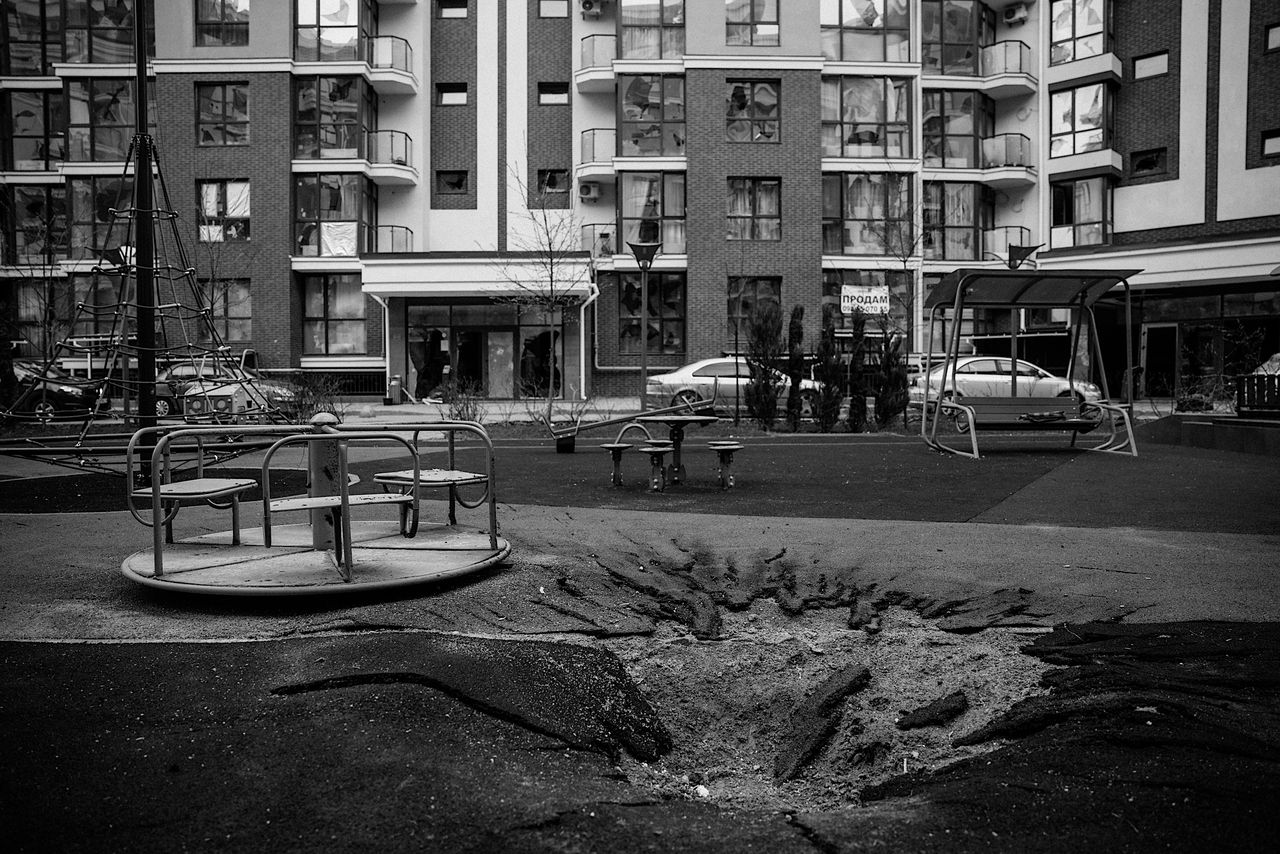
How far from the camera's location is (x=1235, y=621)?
5.62 metres

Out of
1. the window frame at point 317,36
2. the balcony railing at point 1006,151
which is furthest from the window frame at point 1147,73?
the window frame at point 317,36

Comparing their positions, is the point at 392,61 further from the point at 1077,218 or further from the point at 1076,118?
the point at 1077,218

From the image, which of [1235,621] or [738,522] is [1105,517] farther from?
[1235,621]

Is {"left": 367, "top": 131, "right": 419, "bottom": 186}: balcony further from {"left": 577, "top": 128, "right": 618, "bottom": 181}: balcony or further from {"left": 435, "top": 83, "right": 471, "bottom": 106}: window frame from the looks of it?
{"left": 577, "top": 128, "right": 618, "bottom": 181}: balcony

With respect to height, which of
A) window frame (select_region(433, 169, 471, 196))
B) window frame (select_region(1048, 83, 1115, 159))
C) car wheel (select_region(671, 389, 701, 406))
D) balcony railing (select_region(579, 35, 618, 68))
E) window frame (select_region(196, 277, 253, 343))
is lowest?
car wheel (select_region(671, 389, 701, 406))

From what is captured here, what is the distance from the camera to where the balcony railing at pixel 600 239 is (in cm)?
3675

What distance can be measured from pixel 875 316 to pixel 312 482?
88.9 feet

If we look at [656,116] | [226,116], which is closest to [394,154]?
[226,116]

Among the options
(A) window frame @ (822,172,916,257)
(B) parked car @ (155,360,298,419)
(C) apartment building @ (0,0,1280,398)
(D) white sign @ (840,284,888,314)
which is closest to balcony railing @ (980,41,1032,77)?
(C) apartment building @ (0,0,1280,398)

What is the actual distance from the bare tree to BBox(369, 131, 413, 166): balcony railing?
3.95 m

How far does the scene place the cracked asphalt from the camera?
339 cm

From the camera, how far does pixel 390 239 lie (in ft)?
124

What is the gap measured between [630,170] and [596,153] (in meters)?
2.38

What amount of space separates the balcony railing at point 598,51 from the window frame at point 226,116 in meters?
11.4
